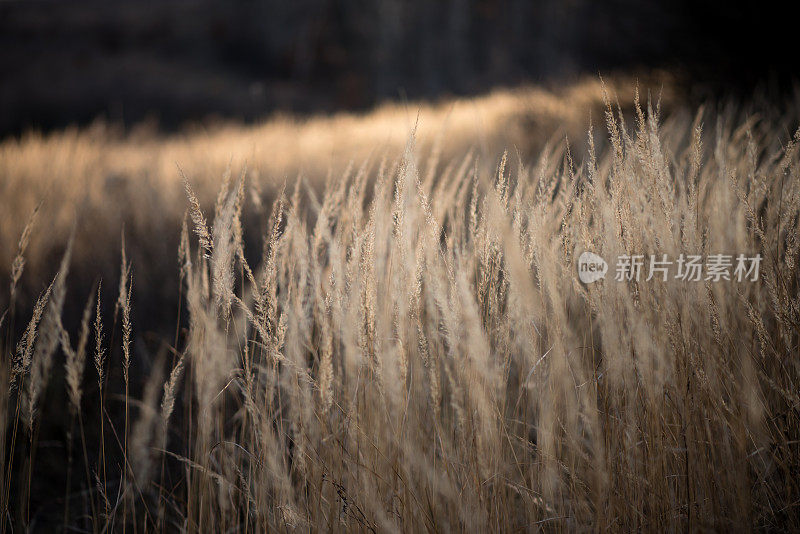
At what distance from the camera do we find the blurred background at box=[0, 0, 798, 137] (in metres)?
5.35

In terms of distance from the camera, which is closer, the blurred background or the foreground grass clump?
the foreground grass clump

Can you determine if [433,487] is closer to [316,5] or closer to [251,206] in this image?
[251,206]

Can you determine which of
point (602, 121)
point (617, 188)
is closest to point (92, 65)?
point (602, 121)

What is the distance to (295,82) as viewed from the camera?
1759 cm

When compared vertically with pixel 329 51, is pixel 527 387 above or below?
below

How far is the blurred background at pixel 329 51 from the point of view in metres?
5.35

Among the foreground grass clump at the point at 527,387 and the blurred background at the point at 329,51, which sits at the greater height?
the blurred background at the point at 329,51

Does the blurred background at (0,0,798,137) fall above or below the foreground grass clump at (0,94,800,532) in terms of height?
above

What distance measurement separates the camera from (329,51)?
17.5 m

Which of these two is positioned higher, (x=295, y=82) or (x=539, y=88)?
(x=295, y=82)

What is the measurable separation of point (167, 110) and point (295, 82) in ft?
16.1

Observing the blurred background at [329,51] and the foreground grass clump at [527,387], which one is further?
the blurred background at [329,51]

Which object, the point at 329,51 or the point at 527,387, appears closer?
the point at 527,387

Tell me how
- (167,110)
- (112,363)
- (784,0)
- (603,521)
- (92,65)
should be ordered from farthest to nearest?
1. (92,65)
2. (167,110)
3. (784,0)
4. (112,363)
5. (603,521)
